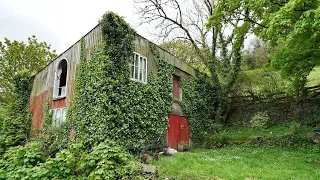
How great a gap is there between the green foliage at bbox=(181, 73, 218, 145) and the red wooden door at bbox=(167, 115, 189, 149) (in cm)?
52

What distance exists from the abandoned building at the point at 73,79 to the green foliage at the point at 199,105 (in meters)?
0.53

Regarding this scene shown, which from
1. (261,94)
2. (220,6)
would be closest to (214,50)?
(261,94)

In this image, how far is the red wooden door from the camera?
11191mm

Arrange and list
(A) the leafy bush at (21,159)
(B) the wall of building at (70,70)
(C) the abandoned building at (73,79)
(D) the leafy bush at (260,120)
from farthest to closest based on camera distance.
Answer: (D) the leafy bush at (260,120) → (C) the abandoned building at (73,79) → (B) the wall of building at (70,70) → (A) the leafy bush at (21,159)

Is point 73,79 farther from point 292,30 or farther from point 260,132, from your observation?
point 260,132

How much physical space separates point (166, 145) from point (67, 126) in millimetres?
5008

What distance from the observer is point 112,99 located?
7.98 metres

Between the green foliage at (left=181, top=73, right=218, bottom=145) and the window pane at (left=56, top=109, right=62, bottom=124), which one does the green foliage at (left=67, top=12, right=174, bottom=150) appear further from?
the green foliage at (left=181, top=73, right=218, bottom=145)

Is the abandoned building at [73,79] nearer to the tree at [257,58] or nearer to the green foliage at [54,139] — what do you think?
the green foliage at [54,139]

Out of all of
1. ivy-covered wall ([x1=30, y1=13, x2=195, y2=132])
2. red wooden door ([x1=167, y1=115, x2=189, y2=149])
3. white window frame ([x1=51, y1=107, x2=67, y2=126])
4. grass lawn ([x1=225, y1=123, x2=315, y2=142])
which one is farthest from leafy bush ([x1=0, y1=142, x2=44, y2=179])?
grass lawn ([x1=225, y1=123, x2=315, y2=142])

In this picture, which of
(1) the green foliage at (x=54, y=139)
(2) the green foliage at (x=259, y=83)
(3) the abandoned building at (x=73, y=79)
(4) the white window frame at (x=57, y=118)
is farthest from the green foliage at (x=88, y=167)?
(2) the green foliage at (x=259, y=83)

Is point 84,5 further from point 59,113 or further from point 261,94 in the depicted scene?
point 261,94

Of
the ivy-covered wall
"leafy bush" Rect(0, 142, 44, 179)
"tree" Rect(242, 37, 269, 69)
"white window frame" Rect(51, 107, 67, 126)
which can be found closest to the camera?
"leafy bush" Rect(0, 142, 44, 179)

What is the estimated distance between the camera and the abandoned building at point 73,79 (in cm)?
969
